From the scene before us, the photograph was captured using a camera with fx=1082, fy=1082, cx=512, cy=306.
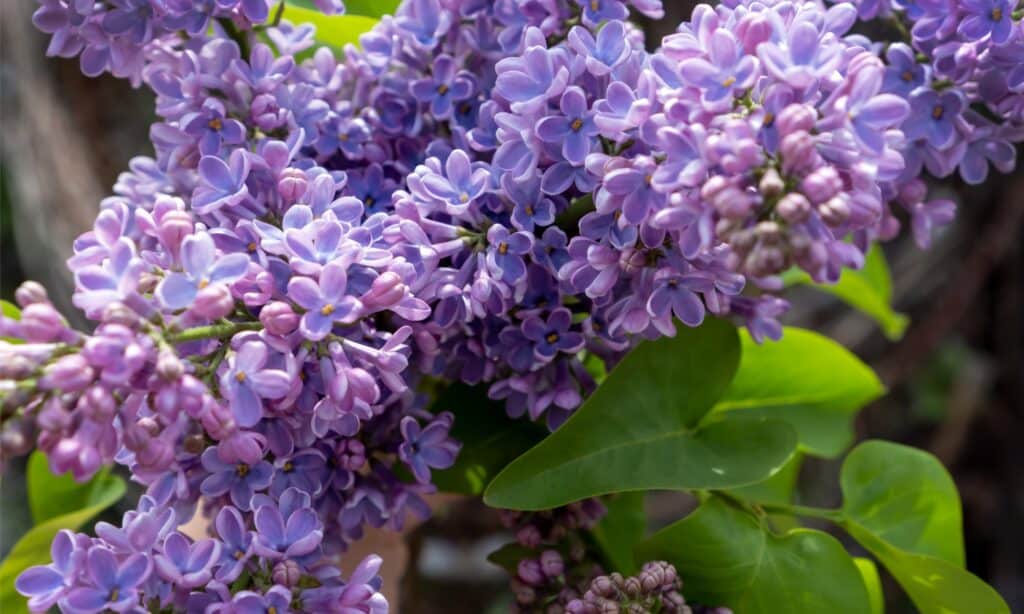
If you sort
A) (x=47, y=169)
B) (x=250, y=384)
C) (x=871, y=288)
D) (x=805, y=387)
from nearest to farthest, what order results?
1. (x=250, y=384)
2. (x=805, y=387)
3. (x=871, y=288)
4. (x=47, y=169)

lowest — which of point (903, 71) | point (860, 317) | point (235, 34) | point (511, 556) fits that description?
point (860, 317)

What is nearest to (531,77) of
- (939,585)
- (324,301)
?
(324,301)

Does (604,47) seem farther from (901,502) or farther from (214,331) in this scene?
(901,502)

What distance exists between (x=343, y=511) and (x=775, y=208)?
0.87 ft

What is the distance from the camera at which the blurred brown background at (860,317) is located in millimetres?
1207

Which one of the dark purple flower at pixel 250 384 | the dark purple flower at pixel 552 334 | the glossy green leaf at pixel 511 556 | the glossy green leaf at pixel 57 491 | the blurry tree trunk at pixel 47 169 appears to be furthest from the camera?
the blurry tree trunk at pixel 47 169

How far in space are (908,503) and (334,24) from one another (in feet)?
1.55

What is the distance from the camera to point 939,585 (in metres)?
→ 0.59

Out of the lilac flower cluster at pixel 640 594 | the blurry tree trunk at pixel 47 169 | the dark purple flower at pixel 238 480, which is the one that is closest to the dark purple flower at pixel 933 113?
the lilac flower cluster at pixel 640 594

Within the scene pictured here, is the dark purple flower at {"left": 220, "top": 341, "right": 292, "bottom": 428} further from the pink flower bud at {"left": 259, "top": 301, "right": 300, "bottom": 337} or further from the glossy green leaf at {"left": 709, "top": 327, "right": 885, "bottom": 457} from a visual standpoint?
the glossy green leaf at {"left": 709, "top": 327, "right": 885, "bottom": 457}

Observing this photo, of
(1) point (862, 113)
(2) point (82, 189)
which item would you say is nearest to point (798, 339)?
(1) point (862, 113)

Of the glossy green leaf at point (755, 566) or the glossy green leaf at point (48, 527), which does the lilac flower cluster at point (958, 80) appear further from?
the glossy green leaf at point (48, 527)

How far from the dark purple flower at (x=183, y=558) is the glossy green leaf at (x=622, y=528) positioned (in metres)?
0.26

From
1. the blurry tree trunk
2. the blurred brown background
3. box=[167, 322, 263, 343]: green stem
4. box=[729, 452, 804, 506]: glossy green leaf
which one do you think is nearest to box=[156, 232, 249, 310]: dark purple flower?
box=[167, 322, 263, 343]: green stem
